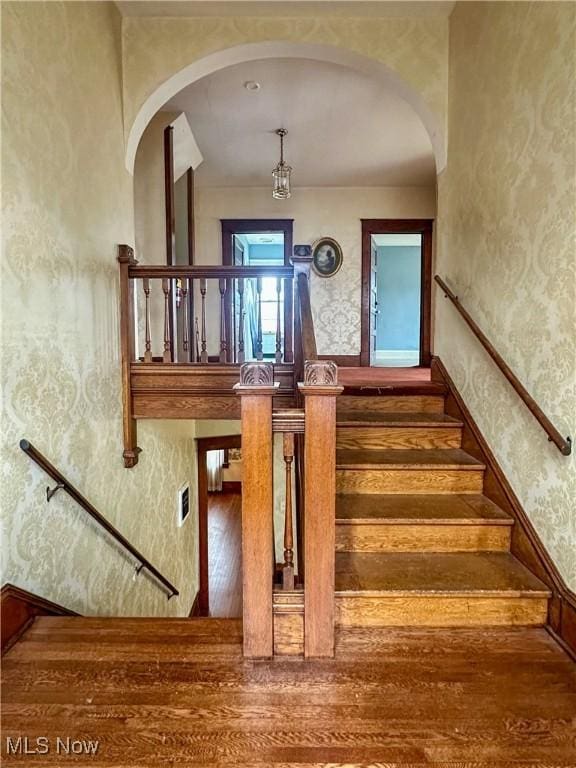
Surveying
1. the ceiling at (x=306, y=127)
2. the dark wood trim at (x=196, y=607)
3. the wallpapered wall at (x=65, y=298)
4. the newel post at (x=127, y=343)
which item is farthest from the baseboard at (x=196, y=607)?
the ceiling at (x=306, y=127)

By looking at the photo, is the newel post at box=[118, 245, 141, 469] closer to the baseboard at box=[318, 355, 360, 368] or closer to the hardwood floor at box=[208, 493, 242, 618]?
the hardwood floor at box=[208, 493, 242, 618]

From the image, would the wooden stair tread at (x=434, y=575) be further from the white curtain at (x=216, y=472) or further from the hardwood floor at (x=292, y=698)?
the white curtain at (x=216, y=472)

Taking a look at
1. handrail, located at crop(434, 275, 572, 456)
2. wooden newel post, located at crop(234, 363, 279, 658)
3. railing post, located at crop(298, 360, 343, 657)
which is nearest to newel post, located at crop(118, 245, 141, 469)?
wooden newel post, located at crop(234, 363, 279, 658)

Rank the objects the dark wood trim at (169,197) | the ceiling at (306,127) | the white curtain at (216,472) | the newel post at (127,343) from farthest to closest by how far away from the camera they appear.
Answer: the white curtain at (216,472), the dark wood trim at (169,197), the ceiling at (306,127), the newel post at (127,343)

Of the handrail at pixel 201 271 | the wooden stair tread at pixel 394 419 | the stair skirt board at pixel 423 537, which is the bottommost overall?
the stair skirt board at pixel 423 537

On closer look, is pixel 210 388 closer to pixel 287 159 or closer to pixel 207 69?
pixel 207 69

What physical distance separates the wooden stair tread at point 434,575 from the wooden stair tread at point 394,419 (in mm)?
827

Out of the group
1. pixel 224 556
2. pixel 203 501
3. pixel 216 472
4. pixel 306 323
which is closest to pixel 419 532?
pixel 306 323

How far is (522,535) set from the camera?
79.0 inches

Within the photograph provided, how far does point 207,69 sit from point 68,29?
103 cm

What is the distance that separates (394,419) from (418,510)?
78 cm

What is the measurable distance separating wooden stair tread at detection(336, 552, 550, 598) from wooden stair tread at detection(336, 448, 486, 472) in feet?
1.55

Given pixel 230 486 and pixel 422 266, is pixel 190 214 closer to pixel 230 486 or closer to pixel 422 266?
pixel 422 266

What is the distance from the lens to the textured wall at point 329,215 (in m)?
6.00
